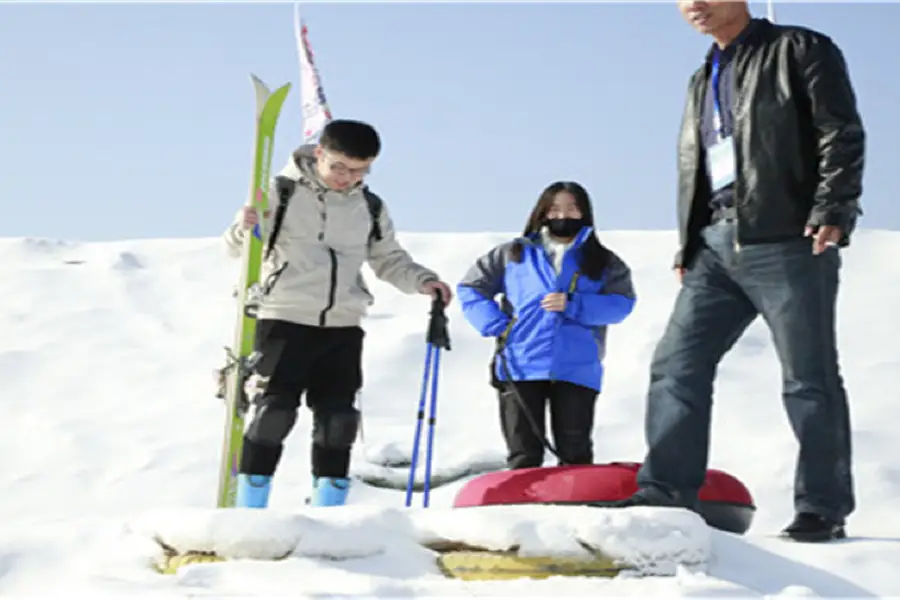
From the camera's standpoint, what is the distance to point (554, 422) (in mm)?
5074

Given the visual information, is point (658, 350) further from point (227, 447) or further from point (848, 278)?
point (848, 278)

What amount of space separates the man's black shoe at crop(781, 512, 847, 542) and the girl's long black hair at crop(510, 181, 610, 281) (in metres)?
1.80

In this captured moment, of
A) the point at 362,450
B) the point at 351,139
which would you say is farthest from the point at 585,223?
the point at 362,450

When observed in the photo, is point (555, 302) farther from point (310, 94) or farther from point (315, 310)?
point (310, 94)

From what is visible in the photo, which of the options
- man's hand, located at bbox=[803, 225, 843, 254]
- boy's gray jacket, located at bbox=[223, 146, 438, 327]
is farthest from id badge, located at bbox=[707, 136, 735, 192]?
boy's gray jacket, located at bbox=[223, 146, 438, 327]

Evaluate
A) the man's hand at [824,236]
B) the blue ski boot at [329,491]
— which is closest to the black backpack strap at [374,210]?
the blue ski boot at [329,491]

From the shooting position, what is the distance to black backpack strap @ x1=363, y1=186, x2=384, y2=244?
4.94 metres

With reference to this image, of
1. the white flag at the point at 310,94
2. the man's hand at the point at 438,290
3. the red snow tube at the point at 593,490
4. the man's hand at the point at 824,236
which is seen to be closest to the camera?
the man's hand at the point at 824,236

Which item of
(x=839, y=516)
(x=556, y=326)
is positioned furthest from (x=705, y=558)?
(x=556, y=326)

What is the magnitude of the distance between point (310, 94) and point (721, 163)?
7.01m

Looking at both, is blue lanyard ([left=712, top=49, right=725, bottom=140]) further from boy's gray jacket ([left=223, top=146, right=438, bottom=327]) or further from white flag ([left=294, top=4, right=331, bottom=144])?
white flag ([left=294, top=4, right=331, bottom=144])

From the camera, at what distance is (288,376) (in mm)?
4715

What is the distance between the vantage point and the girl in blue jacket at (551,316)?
503 cm

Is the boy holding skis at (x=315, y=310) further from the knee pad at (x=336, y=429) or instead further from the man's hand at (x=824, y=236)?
the man's hand at (x=824, y=236)
